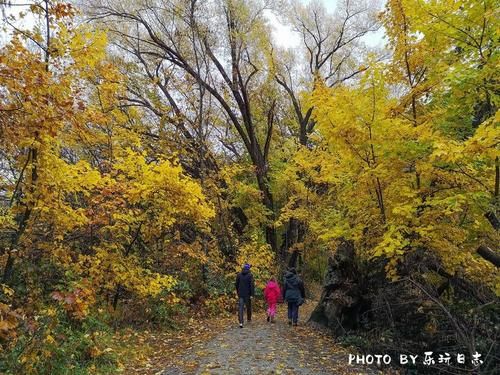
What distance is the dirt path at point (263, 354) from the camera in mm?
6688

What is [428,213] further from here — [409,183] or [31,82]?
[31,82]

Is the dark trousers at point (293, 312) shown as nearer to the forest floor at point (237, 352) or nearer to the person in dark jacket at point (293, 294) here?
the person in dark jacket at point (293, 294)

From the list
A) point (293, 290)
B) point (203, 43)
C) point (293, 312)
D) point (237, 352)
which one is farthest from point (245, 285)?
point (203, 43)

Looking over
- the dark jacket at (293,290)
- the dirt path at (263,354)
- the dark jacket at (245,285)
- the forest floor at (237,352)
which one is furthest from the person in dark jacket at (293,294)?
the dark jacket at (245,285)

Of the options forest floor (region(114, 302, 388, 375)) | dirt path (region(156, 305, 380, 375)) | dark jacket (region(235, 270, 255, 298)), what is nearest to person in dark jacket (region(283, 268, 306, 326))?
forest floor (region(114, 302, 388, 375))

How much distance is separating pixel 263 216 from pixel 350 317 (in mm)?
8388

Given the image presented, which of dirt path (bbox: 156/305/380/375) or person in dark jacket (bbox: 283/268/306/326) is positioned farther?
person in dark jacket (bbox: 283/268/306/326)

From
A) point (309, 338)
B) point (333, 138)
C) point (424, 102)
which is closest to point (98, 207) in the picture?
point (333, 138)

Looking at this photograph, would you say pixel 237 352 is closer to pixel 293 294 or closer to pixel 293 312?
pixel 293 294

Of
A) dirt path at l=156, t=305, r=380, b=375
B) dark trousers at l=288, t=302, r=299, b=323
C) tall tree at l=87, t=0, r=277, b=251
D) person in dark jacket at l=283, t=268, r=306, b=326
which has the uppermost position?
tall tree at l=87, t=0, r=277, b=251

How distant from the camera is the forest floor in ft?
22.3

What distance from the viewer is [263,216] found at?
1833 centimetres

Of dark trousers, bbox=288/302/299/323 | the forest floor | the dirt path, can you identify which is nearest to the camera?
the dirt path

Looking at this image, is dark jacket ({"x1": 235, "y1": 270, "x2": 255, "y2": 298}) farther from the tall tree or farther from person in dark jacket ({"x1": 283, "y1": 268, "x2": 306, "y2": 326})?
the tall tree
